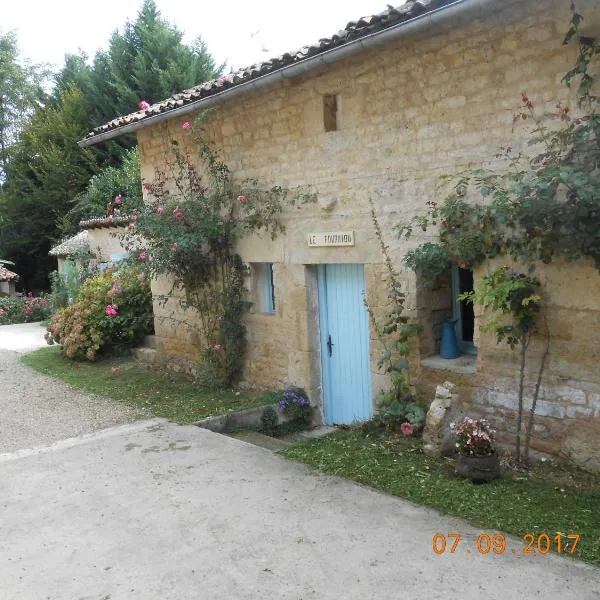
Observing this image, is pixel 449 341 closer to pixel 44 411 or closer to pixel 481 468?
pixel 481 468

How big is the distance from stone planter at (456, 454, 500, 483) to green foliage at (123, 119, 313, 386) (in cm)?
392

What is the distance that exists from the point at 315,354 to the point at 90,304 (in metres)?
5.54

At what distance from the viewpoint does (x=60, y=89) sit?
77.0ft

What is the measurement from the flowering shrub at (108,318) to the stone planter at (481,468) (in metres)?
7.20

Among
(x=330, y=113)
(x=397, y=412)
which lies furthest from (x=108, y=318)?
(x=397, y=412)

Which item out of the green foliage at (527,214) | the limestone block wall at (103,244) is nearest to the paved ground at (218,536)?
the green foliage at (527,214)

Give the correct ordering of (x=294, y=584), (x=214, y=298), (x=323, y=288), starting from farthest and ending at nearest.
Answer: (x=214, y=298), (x=323, y=288), (x=294, y=584)

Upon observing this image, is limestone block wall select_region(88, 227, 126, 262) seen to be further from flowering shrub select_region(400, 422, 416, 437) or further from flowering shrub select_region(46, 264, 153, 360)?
flowering shrub select_region(400, 422, 416, 437)

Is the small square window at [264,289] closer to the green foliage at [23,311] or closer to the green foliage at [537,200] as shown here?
the green foliage at [537,200]

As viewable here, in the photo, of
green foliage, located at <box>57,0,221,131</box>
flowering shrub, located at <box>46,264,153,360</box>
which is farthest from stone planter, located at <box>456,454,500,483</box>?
green foliage, located at <box>57,0,221,131</box>

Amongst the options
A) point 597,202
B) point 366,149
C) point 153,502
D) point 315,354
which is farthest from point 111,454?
point 597,202

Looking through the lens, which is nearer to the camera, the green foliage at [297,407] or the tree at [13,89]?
the green foliage at [297,407]

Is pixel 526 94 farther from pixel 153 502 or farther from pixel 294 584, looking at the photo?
pixel 153 502
